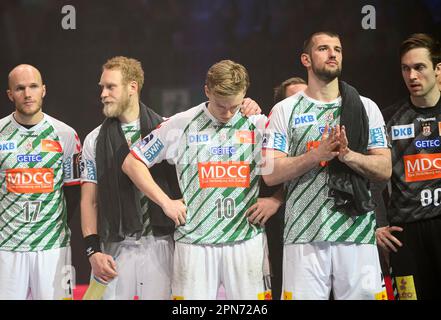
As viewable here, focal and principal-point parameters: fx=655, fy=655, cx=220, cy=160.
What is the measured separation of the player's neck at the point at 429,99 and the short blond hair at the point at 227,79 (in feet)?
3.73

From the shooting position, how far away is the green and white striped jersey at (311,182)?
13.3ft

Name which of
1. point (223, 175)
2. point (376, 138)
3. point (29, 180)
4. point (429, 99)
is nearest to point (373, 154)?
point (376, 138)

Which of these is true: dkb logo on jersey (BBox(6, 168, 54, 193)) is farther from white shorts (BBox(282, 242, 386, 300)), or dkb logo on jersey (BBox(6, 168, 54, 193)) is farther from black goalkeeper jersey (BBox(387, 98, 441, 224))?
black goalkeeper jersey (BBox(387, 98, 441, 224))

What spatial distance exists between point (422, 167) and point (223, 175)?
4.29ft

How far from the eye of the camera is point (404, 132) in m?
4.31

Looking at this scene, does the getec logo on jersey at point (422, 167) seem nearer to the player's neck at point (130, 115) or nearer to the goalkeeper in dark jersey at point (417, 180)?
the goalkeeper in dark jersey at point (417, 180)

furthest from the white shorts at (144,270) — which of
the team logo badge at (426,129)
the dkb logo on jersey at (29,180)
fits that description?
the team logo badge at (426,129)

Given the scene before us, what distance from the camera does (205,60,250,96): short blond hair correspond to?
4086 mm

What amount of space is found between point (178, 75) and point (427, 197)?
1.83m

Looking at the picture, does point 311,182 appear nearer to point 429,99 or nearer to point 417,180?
→ point 417,180

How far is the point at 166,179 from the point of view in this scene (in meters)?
4.23

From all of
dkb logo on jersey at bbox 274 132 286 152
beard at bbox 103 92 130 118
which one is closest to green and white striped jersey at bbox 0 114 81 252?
beard at bbox 103 92 130 118

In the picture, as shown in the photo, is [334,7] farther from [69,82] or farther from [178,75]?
[69,82]
